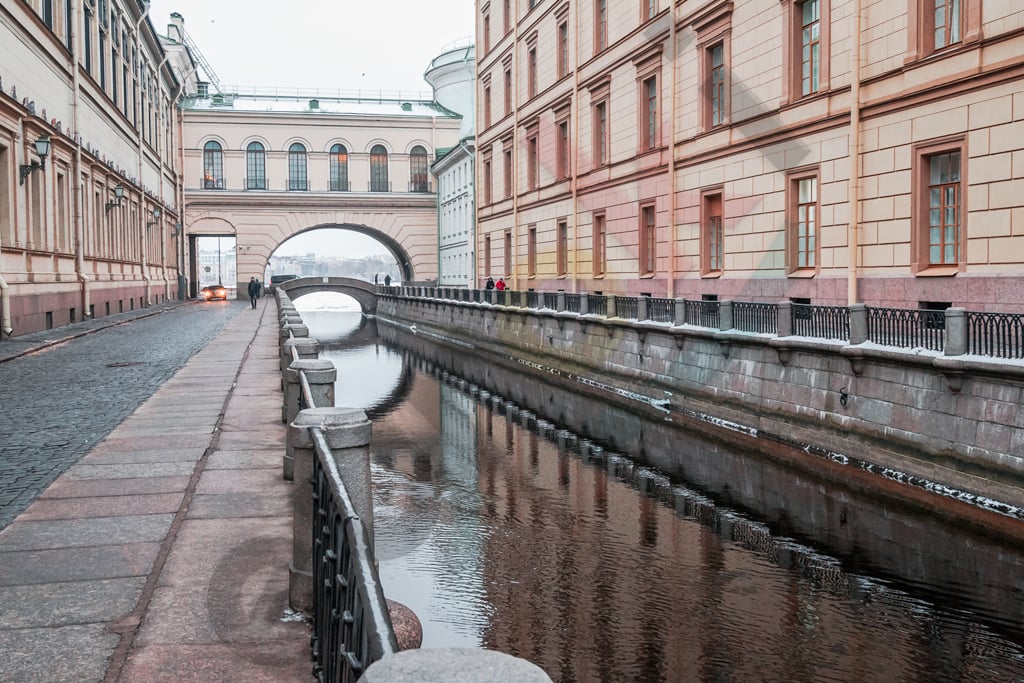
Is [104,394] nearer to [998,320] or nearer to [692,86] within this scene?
[998,320]

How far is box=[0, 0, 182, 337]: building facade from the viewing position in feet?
69.4

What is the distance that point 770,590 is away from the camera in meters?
7.82

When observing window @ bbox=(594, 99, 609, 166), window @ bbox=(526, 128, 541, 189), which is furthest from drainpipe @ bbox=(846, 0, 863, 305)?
window @ bbox=(526, 128, 541, 189)

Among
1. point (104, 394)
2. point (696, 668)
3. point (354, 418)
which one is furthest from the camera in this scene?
point (104, 394)

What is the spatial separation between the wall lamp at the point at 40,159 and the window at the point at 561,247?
1429 cm

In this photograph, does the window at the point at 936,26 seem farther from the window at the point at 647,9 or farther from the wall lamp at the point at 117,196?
the wall lamp at the point at 117,196

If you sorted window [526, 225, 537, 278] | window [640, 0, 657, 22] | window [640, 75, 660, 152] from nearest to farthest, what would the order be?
window [640, 0, 657, 22] < window [640, 75, 660, 152] < window [526, 225, 537, 278]

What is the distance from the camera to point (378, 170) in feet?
193

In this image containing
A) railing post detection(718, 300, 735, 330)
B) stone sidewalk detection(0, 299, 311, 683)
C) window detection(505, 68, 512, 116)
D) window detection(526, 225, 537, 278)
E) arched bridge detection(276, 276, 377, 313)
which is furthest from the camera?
arched bridge detection(276, 276, 377, 313)

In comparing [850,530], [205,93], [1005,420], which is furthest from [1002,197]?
[205,93]

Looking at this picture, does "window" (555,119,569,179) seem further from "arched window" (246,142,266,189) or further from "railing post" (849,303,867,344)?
"arched window" (246,142,266,189)

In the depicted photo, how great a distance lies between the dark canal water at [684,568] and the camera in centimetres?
653

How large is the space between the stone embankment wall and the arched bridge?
37.2 m

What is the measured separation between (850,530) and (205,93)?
59503 millimetres
